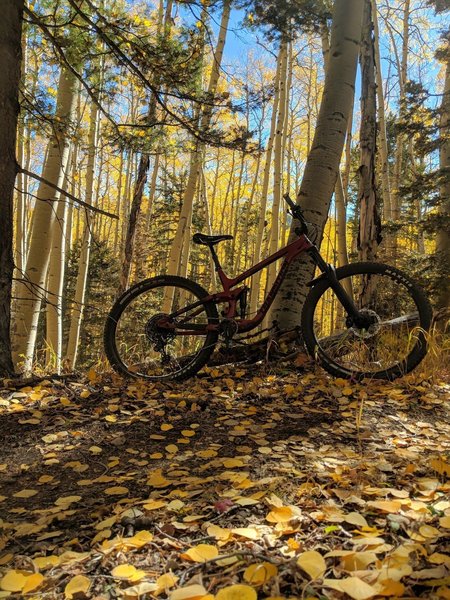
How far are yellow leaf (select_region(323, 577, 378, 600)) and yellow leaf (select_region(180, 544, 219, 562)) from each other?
0.30 meters

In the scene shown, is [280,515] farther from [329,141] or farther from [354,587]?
[329,141]

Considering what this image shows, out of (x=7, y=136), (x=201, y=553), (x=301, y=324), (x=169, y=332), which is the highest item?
(x=7, y=136)

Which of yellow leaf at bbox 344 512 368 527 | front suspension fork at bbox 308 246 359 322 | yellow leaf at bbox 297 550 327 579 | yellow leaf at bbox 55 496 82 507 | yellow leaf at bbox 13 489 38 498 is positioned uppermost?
front suspension fork at bbox 308 246 359 322

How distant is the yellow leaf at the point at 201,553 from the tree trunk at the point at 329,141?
8.11 ft

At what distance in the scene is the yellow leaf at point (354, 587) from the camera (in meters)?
0.86

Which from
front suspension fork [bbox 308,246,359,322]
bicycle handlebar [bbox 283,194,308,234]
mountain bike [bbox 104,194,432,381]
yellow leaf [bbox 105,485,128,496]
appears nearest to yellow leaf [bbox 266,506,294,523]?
yellow leaf [bbox 105,485,128,496]

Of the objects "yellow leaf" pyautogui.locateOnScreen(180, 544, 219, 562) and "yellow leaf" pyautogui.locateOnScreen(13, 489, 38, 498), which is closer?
"yellow leaf" pyautogui.locateOnScreen(180, 544, 219, 562)

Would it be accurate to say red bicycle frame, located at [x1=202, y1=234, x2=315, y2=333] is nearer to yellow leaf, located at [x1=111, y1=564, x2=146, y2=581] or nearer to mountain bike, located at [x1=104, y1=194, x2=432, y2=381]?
mountain bike, located at [x1=104, y1=194, x2=432, y2=381]

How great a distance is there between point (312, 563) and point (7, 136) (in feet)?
10.2

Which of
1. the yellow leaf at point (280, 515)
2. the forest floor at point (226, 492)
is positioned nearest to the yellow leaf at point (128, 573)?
the forest floor at point (226, 492)

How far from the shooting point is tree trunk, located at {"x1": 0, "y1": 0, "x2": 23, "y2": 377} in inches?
110

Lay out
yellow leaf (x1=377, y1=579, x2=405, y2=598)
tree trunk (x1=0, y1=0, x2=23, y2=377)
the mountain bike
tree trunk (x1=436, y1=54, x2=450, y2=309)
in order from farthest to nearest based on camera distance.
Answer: tree trunk (x1=436, y1=54, x2=450, y2=309) < the mountain bike < tree trunk (x1=0, y1=0, x2=23, y2=377) < yellow leaf (x1=377, y1=579, x2=405, y2=598)

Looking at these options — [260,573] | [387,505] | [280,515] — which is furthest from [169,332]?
[260,573]

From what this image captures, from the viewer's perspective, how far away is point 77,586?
3.33 ft
